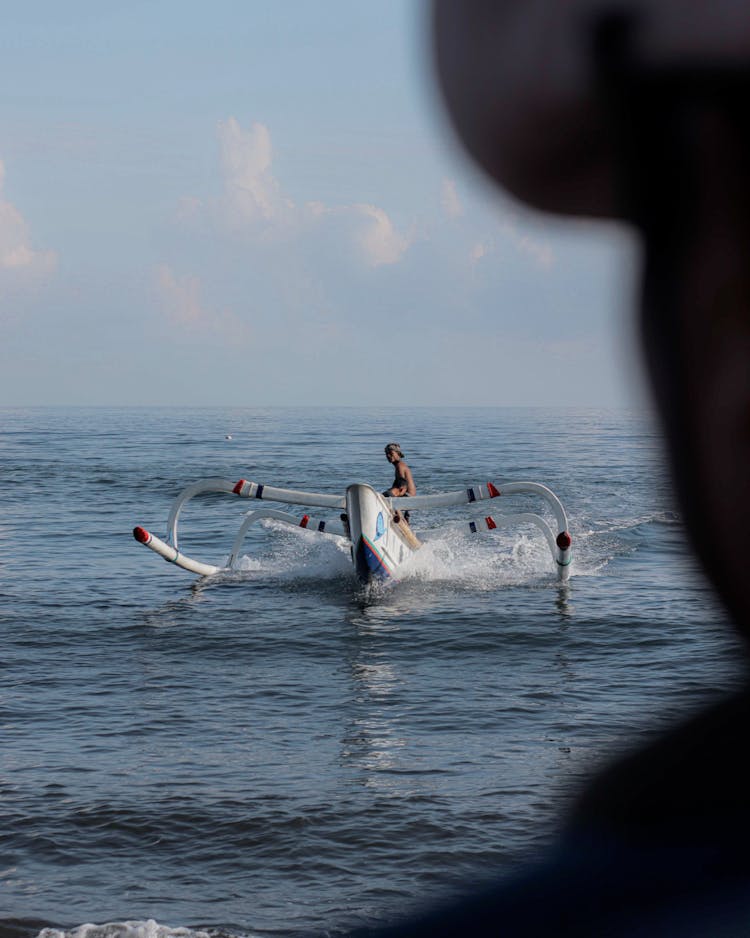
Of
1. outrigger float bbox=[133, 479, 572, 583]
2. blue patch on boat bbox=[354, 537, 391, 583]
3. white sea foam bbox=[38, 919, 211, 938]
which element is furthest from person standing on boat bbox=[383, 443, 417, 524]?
white sea foam bbox=[38, 919, 211, 938]

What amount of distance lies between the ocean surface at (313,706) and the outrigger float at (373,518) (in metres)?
0.57

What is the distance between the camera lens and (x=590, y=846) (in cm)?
67

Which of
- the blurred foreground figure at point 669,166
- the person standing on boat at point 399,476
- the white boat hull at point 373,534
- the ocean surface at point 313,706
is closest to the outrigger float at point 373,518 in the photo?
the white boat hull at point 373,534

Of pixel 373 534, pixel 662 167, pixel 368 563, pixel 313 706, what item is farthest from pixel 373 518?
pixel 662 167

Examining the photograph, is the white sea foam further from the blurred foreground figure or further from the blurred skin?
the blurred skin

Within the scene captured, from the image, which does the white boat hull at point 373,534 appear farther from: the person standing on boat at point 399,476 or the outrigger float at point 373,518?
the person standing on boat at point 399,476

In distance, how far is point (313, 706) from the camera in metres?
11.2

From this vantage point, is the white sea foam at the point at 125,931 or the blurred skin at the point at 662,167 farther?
Answer: the white sea foam at the point at 125,931

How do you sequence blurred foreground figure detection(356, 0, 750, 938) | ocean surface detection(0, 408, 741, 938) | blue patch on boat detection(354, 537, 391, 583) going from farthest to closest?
blue patch on boat detection(354, 537, 391, 583) < ocean surface detection(0, 408, 741, 938) < blurred foreground figure detection(356, 0, 750, 938)

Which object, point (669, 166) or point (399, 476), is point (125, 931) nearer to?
point (669, 166)

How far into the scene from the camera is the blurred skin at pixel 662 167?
486mm

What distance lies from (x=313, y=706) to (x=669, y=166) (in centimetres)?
1101

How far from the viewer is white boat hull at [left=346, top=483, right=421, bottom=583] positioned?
15.3m

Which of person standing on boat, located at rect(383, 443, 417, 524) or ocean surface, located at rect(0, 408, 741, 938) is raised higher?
person standing on boat, located at rect(383, 443, 417, 524)
